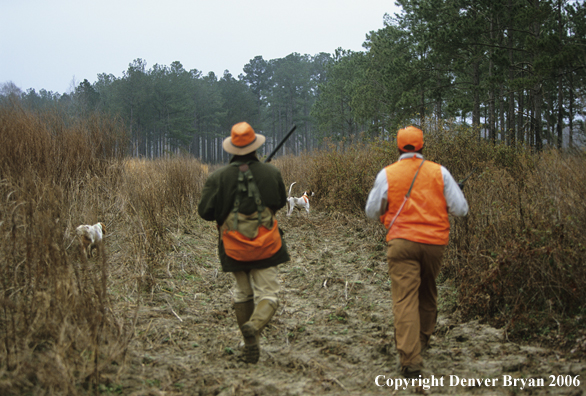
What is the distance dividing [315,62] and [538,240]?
67180mm

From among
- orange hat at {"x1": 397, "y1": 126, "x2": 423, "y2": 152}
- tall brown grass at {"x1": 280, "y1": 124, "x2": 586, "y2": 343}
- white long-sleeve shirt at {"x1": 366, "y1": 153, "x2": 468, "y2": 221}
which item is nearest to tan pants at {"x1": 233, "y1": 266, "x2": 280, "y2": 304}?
white long-sleeve shirt at {"x1": 366, "y1": 153, "x2": 468, "y2": 221}

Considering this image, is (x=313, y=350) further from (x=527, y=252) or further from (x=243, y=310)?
(x=527, y=252)

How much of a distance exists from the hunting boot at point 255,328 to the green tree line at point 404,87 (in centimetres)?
350

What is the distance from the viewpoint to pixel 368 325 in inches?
178

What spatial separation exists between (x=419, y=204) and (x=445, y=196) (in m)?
0.26

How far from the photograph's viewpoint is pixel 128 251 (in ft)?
19.1

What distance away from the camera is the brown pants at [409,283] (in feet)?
10.6

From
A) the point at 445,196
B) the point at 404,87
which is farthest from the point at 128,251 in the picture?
the point at 404,87

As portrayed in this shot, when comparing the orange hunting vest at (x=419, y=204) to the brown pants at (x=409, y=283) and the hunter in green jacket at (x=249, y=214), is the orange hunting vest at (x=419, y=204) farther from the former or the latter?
the hunter in green jacket at (x=249, y=214)

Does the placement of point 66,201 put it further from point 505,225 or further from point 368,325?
point 505,225

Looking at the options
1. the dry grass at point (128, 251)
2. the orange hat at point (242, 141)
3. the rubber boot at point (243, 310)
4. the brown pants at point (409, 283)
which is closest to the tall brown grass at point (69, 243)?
the dry grass at point (128, 251)

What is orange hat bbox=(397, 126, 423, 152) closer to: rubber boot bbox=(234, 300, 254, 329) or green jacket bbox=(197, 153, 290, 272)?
green jacket bbox=(197, 153, 290, 272)

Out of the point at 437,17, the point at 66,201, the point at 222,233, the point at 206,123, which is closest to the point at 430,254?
the point at 222,233

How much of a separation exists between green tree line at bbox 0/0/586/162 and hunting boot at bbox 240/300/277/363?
3.50 m
